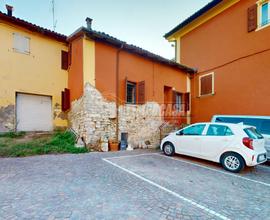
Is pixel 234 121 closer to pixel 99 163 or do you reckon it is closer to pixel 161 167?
pixel 161 167

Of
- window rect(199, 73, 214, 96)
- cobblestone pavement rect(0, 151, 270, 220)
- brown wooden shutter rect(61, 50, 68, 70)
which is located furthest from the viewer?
window rect(199, 73, 214, 96)

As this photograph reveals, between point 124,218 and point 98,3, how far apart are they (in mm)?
11250

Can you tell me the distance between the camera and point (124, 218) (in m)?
2.83

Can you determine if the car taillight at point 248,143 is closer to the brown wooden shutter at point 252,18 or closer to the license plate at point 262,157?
the license plate at point 262,157

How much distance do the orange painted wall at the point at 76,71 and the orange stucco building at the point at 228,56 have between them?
8.17 metres

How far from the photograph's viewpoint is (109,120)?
8.95 m

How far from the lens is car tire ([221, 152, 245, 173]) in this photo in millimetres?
5520

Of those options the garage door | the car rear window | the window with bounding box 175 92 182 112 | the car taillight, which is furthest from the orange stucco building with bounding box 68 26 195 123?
the car taillight

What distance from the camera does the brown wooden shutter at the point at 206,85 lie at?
11797 mm

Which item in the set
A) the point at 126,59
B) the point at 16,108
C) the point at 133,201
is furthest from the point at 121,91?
the point at 133,201

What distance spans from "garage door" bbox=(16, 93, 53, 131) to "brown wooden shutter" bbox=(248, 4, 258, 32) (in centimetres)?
1172

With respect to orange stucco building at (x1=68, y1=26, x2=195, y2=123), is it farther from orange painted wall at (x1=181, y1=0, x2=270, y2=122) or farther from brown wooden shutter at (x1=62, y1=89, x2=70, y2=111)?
orange painted wall at (x1=181, y1=0, x2=270, y2=122)

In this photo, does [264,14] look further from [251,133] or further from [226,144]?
[226,144]

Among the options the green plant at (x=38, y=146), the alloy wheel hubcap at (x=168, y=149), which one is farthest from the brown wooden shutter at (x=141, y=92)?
the green plant at (x=38, y=146)
